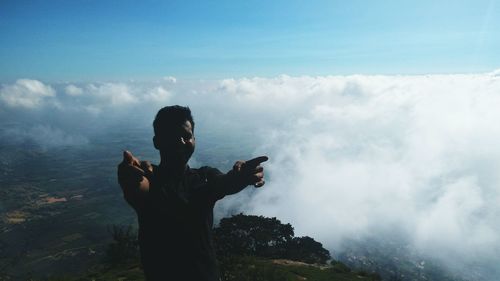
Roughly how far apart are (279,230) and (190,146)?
2227 inches

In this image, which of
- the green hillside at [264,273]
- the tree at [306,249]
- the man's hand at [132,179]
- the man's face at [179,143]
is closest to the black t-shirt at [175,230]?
the man's hand at [132,179]

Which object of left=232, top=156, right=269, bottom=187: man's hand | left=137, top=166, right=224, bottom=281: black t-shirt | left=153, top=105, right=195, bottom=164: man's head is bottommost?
left=137, top=166, right=224, bottom=281: black t-shirt

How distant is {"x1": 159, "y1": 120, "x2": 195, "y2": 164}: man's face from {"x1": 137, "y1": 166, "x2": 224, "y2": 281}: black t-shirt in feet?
0.83

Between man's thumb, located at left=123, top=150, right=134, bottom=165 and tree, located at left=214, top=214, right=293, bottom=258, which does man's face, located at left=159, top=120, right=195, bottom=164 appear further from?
tree, located at left=214, top=214, right=293, bottom=258

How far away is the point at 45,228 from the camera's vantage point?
199 meters

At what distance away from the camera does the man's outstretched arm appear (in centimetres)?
325

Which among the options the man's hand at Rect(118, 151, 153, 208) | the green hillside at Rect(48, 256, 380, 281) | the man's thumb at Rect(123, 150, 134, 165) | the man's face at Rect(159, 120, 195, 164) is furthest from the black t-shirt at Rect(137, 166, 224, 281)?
the green hillside at Rect(48, 256, 380, 281)

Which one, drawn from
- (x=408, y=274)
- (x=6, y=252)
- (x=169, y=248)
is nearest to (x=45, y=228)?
(x=6, y=252)

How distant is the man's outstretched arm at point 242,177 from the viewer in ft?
10.7

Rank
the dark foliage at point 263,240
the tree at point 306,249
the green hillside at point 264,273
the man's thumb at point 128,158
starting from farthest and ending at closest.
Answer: the tree at point 306,249 → the dark foliage at point 263,240 → the green hillside at point 264,273 → the man's thumb at point 128,158

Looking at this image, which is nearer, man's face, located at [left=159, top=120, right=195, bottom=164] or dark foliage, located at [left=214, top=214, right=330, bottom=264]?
man's face, located at [left=159, top=120, right=195, bottom=164]

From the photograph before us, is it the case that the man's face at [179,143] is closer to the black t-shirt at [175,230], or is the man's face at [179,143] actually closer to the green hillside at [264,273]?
the black t-shirt at [175,230]

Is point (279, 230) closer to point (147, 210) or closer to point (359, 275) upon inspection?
point (359, 275)

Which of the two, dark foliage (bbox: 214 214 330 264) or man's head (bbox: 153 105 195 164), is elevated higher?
man's head (bbox: 153 105 195 164)
